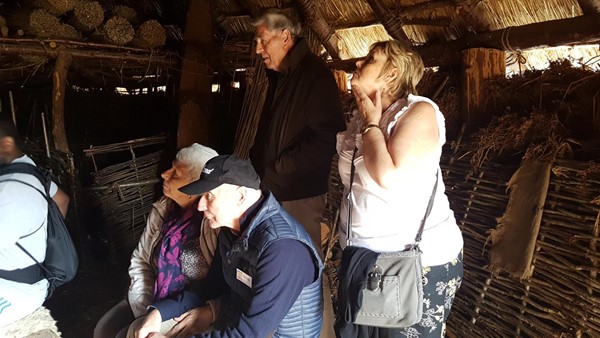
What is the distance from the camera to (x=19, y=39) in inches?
135

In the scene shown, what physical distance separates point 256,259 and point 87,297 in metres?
2.65

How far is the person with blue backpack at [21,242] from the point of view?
2225 millimetres

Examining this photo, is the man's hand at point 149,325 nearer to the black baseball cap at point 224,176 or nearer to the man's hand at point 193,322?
the man's hand at point 193,322

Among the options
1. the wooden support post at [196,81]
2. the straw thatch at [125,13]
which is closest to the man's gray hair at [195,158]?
the wooden support post at [196,81]

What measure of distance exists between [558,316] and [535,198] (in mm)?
484

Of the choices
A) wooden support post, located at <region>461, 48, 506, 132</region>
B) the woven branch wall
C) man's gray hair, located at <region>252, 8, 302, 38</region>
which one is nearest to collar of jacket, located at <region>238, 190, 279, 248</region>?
man's gray hair, located at <region>252, 8, 302, 38</region>

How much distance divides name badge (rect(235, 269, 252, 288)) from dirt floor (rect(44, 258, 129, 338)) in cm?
195

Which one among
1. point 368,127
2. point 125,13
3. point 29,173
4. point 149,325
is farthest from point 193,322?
point 125,13

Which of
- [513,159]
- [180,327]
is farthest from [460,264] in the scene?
[180,327]

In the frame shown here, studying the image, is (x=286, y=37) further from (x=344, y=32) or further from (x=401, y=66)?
(x=344, y=32)

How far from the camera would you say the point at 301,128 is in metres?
2.24

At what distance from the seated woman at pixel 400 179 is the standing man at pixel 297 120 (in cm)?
58

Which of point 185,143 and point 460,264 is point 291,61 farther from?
point 185,143

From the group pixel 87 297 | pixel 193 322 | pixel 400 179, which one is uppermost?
pixel 400 179
